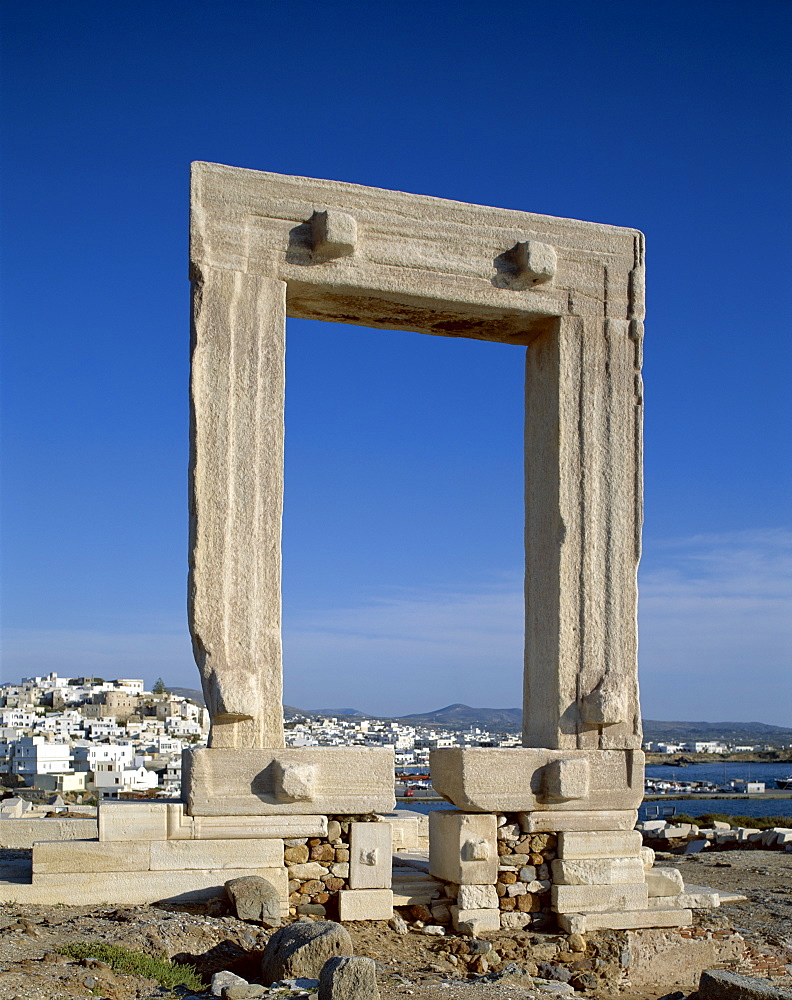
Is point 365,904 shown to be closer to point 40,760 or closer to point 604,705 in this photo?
point 604,705

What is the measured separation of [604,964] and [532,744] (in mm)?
1670

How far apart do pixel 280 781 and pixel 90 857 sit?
1299mm

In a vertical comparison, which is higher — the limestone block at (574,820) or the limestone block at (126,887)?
the limestone block at (574,820)

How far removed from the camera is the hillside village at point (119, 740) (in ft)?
104

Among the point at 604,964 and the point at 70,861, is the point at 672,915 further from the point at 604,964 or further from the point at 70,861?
the point at 70,861

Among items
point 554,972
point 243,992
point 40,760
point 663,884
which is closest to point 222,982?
point 243,992

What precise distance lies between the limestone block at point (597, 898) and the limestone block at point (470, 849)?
0.51m

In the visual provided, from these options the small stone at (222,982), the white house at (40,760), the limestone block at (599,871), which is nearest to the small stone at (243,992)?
the small stone at (222,982)

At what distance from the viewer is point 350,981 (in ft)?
15.1

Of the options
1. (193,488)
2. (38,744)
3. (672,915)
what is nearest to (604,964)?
(672,915)

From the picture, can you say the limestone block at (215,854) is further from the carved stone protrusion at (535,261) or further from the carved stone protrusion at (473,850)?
the carved stone protrusion at (535,261)

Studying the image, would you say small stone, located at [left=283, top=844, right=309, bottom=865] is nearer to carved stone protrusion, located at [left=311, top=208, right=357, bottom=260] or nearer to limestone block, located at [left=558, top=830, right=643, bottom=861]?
limestone block, located at [left=558, top=830, right=643, bottom=861]

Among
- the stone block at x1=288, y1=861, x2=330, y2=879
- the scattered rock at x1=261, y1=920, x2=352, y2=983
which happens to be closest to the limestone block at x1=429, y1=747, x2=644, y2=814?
the stone block at x1=288, y1=861, x2=330, y2=879

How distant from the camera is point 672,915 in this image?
761cm
